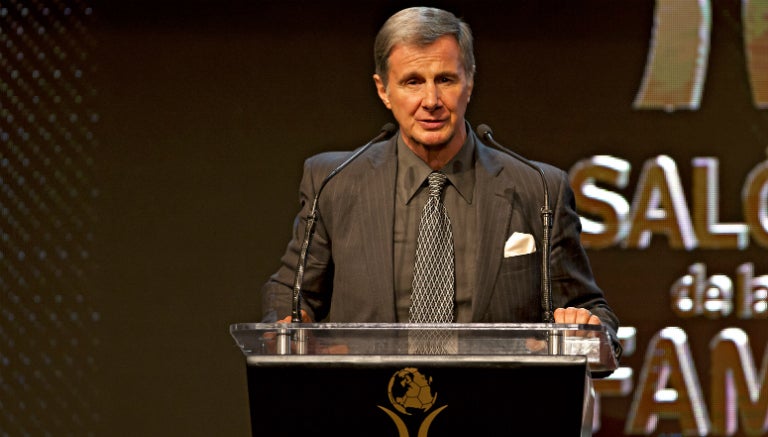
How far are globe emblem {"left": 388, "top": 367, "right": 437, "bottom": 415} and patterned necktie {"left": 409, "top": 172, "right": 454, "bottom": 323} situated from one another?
51cm

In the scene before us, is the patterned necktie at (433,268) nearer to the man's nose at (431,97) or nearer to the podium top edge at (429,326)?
the man's nose at (431,97)

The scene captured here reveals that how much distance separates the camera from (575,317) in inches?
84.8

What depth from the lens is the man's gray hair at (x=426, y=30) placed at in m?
2.51

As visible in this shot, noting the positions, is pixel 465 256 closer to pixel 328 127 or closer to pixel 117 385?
pixel 328 127

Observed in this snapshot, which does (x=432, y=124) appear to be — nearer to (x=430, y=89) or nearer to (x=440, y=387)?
(x=430, y=89)

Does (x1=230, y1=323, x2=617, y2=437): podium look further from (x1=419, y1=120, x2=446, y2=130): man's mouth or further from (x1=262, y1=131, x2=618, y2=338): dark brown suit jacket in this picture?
(x1=419, y1=120, x2=446, y2=130): man's mouth

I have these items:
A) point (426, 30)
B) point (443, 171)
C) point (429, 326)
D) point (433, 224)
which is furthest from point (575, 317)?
point (426, 30)

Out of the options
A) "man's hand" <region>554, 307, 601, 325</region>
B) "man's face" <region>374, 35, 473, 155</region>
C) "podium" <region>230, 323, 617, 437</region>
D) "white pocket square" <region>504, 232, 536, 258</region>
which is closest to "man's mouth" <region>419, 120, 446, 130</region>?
"man's face" <region>374, 35, 473, 155</region>

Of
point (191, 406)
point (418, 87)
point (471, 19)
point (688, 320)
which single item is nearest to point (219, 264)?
point (191, 406)

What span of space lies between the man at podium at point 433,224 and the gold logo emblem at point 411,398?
19.9 inches

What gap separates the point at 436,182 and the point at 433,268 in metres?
0.21

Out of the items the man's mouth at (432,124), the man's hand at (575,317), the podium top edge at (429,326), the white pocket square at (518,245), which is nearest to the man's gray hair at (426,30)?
the man's mouth at (432,124)

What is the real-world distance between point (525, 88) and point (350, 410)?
260cm

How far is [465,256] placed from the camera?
250cm
